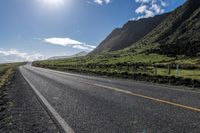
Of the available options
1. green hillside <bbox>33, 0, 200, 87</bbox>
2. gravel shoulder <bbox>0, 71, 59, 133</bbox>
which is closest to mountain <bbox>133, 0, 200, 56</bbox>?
green hillside <bbox>33, 0, 200, 87</bbox>

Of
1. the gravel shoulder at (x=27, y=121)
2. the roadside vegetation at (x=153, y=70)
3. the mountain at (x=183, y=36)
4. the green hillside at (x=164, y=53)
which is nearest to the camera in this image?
the gravel shoulder at (x=27, y=121)

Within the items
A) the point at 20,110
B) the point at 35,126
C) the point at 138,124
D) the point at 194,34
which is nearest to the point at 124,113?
the point at 138,124

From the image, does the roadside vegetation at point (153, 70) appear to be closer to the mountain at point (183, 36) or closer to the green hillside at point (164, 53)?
the green hillside at point (164, 53)

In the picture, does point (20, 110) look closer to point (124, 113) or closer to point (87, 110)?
point (87, 110)

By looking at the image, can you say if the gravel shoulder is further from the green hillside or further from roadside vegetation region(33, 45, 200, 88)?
the green hillside

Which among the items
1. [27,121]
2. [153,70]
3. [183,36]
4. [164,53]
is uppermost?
[183,36]

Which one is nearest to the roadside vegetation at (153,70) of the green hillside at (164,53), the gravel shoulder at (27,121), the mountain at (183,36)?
the green hillside at (164,53)

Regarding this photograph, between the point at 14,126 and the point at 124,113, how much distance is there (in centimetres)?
305

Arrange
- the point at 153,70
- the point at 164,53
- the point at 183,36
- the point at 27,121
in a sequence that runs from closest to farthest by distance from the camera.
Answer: the point at 27,121
the point at 153,70
the point at 164,53
the point at 183,36

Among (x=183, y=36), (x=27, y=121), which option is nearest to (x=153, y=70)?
(x=27, y=121)

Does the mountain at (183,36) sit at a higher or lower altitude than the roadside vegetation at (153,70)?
higher

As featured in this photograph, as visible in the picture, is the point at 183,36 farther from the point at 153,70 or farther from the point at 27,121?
the point at 27,121

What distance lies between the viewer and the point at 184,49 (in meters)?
99.1

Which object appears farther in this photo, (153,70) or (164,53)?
(164,53)
